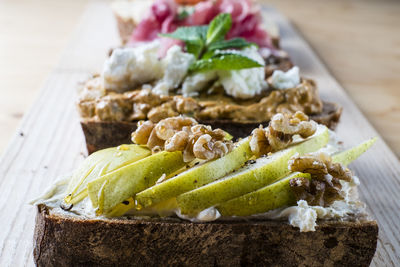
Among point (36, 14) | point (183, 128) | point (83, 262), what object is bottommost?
point (36, 14)

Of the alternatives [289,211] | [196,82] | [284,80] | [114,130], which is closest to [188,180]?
[289,211]

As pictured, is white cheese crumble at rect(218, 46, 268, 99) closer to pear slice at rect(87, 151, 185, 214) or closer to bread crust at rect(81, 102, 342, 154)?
bread crust at rect(81, 102, 342, 154)

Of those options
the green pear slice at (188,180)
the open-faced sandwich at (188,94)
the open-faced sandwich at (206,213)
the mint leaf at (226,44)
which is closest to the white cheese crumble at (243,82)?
the open-faced sandwich at (188,94)

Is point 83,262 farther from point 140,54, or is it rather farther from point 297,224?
point 140,54

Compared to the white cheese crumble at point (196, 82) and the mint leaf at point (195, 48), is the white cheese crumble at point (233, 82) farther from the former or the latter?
the mint leaf at point (195, 48)

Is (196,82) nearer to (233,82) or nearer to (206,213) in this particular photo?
(233,82)

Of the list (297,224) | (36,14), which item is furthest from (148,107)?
(36,14)
